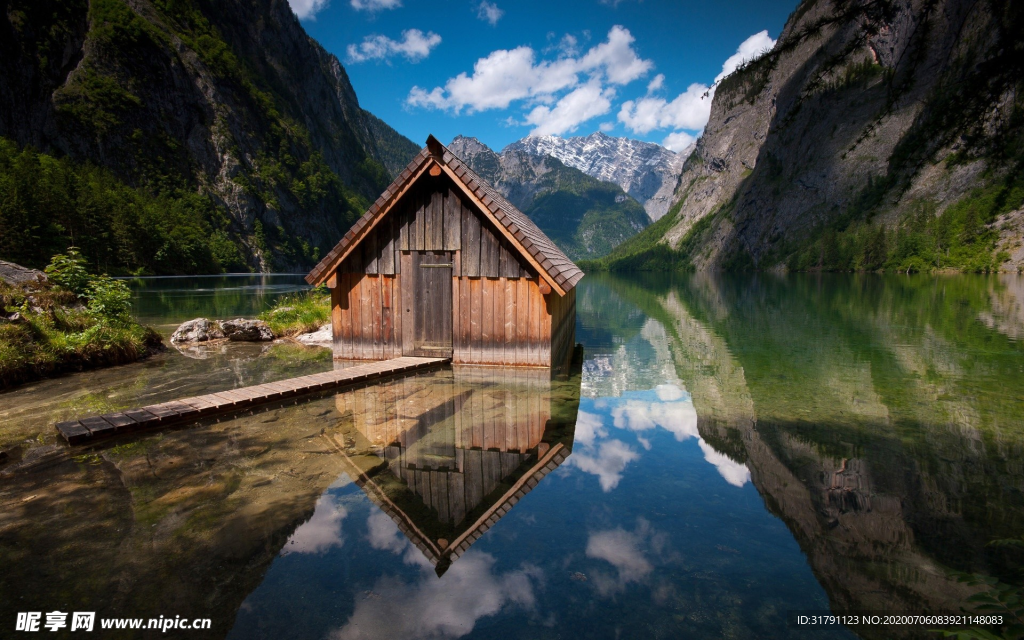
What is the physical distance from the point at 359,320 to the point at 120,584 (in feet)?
31.3

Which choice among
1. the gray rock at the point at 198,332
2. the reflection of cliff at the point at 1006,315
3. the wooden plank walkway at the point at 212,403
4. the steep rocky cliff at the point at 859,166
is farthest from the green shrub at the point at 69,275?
the reflection of cliff at the point at 1006,315

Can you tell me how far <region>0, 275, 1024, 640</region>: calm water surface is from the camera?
13.6ft

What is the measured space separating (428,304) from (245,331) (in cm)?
930

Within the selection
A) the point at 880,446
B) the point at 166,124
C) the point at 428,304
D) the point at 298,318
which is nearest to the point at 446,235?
the point at 428,304

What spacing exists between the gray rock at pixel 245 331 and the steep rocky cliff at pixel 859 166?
17.6 m

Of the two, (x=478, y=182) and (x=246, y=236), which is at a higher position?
(x=246, y=236)

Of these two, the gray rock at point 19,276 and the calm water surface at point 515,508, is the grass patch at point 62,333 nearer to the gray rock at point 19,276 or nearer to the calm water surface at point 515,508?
the gray rock at point 19,276

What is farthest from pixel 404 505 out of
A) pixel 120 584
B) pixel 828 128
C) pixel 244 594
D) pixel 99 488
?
pixel 828 128

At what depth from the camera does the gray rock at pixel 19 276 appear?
1350cm

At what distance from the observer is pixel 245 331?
1823 cm

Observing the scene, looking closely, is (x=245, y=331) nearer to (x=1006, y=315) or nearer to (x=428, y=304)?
(x=428, y=304)

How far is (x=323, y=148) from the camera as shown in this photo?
168125 millimetres

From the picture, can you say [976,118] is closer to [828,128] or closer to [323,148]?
[828,128]

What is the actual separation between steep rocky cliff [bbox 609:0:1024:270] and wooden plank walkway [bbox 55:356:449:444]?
9.11 metres
